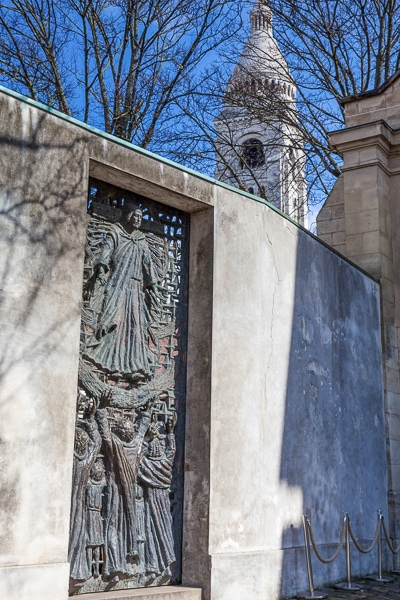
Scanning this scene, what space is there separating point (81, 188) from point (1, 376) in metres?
1.65

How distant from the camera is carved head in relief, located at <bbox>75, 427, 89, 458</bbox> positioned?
602 cm

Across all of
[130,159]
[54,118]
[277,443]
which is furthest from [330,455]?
[54,118]

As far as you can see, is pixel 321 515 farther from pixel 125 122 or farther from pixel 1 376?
pixel 125 122

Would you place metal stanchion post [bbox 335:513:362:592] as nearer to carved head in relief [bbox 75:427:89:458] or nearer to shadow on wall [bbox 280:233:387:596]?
shadow on wall [bbox 280:233:387:596]

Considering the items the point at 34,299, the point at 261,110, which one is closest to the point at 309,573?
the point at 34,299

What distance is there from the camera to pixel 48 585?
523 centimetres

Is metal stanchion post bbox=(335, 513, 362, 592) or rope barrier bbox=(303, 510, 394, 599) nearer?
rope barrier bbox=(303, 510, 394, 599)

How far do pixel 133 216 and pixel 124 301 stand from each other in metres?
0.77

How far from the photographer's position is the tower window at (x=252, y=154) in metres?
19.1

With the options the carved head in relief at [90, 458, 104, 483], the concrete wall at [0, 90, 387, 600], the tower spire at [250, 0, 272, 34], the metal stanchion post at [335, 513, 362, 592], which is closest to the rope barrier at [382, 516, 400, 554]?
A: the concrete wall at [0, 90, 387, 600]

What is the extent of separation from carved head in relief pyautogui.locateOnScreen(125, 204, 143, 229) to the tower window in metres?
11.9

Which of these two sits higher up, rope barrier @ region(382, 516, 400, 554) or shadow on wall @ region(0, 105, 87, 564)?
shadow on wall @ region(0, 105, 87, 564)

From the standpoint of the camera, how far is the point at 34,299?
18.1 feet

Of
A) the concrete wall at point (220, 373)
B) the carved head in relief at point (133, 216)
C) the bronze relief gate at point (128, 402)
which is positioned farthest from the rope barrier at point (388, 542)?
the carved head in relief at point (133, 216)
